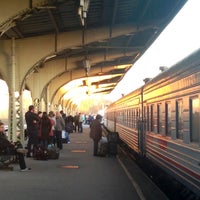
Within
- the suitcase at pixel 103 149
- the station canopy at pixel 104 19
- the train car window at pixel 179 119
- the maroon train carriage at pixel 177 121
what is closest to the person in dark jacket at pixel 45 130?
the suitcase at pixel 103 149

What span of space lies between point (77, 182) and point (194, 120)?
4897 mm

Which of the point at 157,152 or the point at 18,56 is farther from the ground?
the point at 18,56

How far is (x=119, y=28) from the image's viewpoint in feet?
71.8

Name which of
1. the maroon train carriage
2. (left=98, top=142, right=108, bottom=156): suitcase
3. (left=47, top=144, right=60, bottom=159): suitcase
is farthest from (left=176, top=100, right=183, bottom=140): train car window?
(left=98, top=142, right=108, bottom=156): suitcase

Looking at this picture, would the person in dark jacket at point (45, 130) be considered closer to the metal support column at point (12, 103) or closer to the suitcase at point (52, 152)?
the suitcase at point (52, 152)

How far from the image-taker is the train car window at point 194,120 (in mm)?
7825

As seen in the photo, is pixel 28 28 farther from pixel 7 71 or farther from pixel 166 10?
pixel 166 10

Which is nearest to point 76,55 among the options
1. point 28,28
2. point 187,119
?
point 28,28

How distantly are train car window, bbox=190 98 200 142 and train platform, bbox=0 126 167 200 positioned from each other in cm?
210

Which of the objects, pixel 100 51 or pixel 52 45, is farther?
pixel 100 51

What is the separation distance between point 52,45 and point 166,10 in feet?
15.3

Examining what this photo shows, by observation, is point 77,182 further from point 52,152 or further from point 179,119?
point 52,152

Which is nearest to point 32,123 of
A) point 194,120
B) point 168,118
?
point 168,118

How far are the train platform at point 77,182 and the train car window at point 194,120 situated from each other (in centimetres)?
210
